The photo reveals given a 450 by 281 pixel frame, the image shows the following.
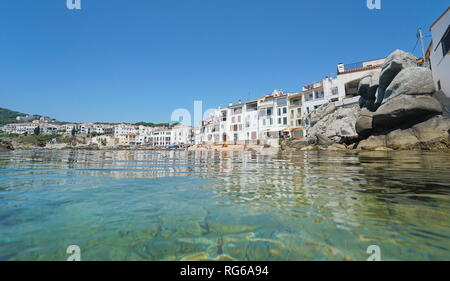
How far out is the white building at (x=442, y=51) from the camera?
17.4 m

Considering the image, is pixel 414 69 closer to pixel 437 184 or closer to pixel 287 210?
pixel 437 184

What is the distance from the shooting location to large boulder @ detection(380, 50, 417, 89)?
64.3 ft

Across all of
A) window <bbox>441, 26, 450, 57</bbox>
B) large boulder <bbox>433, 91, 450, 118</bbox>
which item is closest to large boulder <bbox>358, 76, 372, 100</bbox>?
window <bbox>441, 26, 450, 57</bbox>

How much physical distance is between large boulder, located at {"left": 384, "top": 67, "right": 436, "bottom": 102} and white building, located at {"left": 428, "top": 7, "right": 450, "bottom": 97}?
4.29ft

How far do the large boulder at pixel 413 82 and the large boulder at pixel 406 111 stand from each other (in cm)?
57

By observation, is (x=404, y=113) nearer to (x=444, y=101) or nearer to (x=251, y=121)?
(x=444, y=101)

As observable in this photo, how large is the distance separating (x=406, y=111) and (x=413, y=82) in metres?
3.05

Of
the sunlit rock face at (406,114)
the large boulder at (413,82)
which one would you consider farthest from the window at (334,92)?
the large boulder at (413,82)

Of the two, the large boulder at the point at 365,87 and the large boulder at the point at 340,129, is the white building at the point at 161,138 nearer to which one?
the large boulder at the point at 340,129

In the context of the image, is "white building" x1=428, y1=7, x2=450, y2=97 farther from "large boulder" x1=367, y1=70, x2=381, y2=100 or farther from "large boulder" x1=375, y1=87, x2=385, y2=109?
"large boulder" x1=367, y1=70, x2=381, y2=100

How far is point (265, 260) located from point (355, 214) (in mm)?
1370

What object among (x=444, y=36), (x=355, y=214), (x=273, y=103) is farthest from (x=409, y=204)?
(x=273, y=103)

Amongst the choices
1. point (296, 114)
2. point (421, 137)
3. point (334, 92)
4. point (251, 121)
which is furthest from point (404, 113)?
point (251, 121)

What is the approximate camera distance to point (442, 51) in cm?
1852
